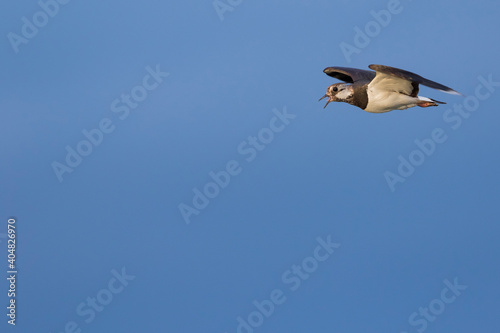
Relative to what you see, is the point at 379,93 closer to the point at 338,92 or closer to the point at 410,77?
the point at 338,92

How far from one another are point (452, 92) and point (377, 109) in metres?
4.00

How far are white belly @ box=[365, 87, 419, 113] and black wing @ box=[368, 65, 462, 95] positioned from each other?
2.11 metres

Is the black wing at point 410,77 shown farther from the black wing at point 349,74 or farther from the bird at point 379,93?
the black wing at point 349,74

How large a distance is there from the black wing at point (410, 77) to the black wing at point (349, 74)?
3209 mm

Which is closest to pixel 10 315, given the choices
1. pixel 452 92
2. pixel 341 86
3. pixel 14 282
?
pixel 14 282

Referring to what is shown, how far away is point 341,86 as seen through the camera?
3241 centimetres

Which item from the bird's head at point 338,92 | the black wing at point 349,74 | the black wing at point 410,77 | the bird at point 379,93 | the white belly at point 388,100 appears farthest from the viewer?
the black wing at point 349,74

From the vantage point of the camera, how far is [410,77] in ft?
94.3

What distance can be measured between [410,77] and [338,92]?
4.02 metres

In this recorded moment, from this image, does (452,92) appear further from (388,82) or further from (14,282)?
(14,282)

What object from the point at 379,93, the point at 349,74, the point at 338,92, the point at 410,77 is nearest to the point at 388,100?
the point at 379,93

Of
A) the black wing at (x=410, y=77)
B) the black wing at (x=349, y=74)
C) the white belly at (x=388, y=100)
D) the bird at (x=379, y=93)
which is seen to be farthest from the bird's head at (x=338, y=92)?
the black wing at (x=410, y=77)

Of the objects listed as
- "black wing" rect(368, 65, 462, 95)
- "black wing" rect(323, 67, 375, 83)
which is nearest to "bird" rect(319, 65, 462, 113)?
"black wing" rect(323, 67, 375, 83)

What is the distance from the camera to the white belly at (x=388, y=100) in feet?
103
